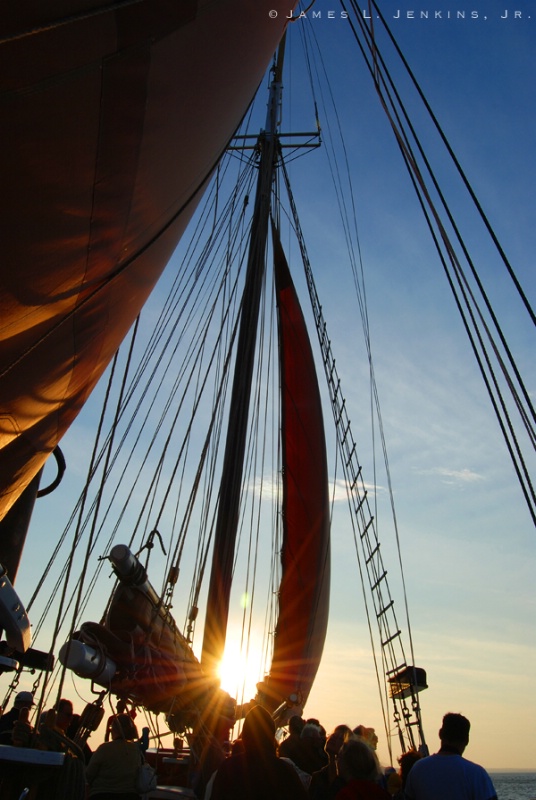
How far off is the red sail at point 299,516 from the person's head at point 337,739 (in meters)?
6.91

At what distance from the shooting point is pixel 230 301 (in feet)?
35.1

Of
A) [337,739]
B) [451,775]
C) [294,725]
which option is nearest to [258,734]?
[451,775]

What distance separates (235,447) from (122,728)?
15.0 feet

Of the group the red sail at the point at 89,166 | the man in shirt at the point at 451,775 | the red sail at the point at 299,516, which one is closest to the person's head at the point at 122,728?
the man in shirt at the point at 451,775

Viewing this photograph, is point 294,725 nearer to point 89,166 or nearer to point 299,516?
point 89,166

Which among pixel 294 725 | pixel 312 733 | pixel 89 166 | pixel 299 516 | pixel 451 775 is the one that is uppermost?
pixel 299 516

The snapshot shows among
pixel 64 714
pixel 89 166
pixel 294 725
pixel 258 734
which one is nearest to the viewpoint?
pixel 89 166

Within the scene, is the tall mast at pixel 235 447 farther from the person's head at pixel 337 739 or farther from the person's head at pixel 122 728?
the person's head at pixel 337 739

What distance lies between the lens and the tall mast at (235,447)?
23.4ft

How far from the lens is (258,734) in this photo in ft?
8.21

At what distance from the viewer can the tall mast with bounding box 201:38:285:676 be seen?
23.4 ft

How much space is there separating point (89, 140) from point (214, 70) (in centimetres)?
104

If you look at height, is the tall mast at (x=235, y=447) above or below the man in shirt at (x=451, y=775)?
above

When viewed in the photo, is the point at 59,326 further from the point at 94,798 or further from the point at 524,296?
the point at 94,798
